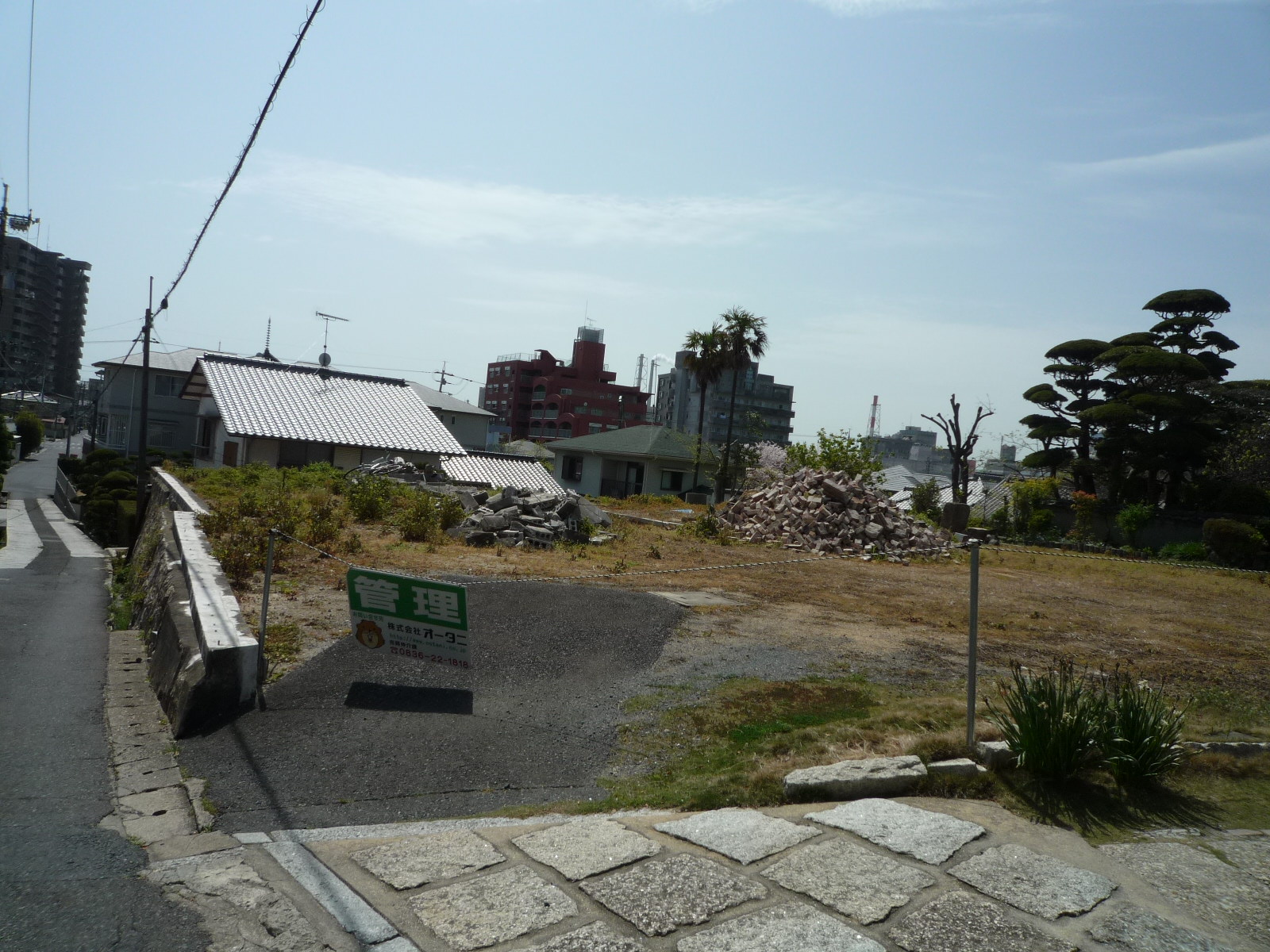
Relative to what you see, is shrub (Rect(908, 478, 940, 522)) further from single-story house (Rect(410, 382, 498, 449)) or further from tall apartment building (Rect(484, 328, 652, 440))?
tall apartment building (Rect(484, 328, 652, 440))

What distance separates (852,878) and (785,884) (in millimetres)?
337

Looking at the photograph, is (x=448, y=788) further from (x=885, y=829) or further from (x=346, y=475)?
(x=346, y=475)

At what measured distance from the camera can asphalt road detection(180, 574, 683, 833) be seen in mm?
5359

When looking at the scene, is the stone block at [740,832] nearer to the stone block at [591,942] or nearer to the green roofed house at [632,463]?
the stone block at [591,942]

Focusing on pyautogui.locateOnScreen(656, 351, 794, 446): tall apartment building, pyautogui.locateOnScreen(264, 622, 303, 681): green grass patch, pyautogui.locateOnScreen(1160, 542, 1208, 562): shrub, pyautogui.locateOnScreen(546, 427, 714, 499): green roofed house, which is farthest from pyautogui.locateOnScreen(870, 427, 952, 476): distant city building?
pyautogui.locateOnScreen(264, 622, 303, 681): green grass patch

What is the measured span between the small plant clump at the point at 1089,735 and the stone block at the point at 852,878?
5.34 ft

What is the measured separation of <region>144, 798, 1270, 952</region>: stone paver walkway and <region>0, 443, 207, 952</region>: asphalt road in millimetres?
346

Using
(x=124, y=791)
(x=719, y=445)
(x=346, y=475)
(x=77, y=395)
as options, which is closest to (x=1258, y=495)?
(x=719, y=445)

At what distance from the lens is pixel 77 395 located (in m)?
97.3

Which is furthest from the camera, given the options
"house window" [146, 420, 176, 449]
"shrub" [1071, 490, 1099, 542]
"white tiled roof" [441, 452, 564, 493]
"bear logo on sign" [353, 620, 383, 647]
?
"house window" [146, 420, 176, 449]

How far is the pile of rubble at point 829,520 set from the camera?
22.4 metres

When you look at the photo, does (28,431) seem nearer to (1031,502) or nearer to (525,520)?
(525,520)

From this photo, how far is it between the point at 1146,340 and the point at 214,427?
→ 39.4m

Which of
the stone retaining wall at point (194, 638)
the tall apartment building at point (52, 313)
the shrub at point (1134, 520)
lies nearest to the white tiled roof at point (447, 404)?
the shrub at point (1134, 520)
